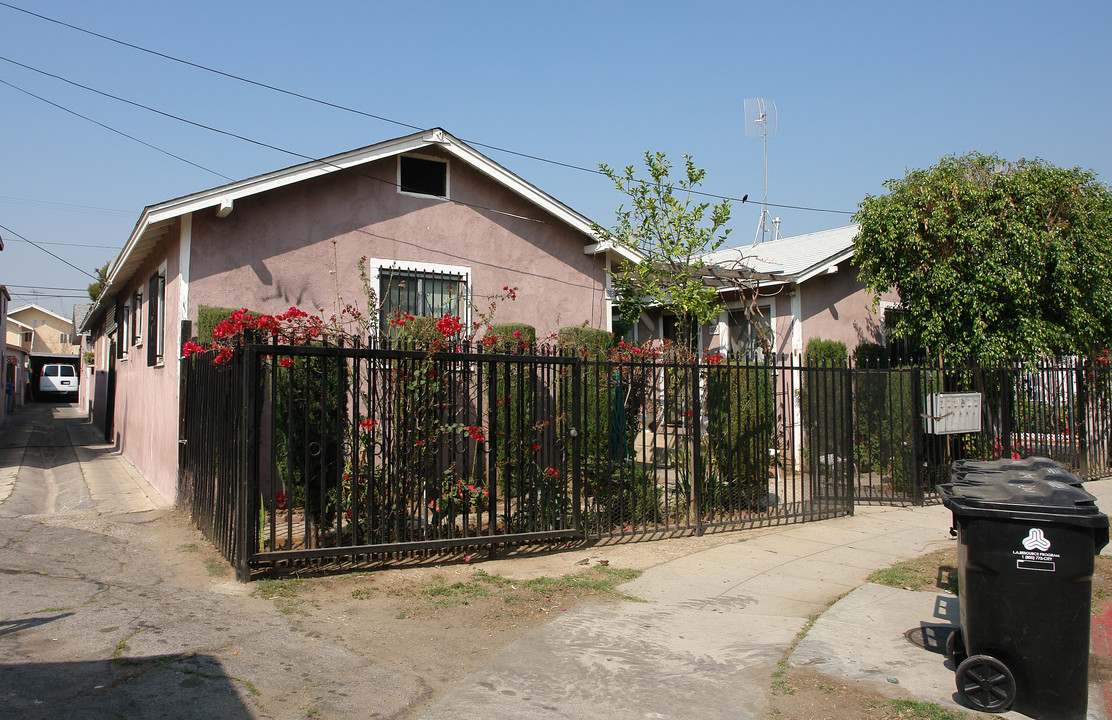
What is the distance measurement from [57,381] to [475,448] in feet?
136

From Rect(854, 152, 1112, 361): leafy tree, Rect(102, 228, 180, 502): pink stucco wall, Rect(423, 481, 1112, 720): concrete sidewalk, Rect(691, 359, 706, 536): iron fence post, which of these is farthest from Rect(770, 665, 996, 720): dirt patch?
Rect(854, 152, 1112, 361): leafy tree

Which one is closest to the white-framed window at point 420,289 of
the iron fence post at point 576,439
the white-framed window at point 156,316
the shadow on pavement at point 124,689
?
the white-framed window at point 156,316

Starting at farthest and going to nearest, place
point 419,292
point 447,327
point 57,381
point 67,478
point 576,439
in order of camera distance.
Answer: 1. point 57,381
2. point 67,478
3. point 419,292
4. point 576,439
5. point 447,327

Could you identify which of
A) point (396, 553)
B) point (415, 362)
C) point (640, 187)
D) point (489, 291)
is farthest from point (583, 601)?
point (640, 187)

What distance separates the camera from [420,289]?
1105 centimetres

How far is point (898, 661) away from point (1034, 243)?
9.56 metres

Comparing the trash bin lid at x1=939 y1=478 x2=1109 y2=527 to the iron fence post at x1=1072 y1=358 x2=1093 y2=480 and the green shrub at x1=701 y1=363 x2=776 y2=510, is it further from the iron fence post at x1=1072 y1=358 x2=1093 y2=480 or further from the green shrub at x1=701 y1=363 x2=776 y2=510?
the iron fence post at x1=1072 y1=358 x2=1093 y2=480

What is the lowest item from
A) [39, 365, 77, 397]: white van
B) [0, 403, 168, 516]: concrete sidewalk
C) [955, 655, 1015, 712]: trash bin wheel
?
[955, 655, 1015, 712]: trash bin wheel

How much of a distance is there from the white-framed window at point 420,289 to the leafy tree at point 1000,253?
6.99 metres

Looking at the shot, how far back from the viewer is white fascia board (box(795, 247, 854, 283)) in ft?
45.2

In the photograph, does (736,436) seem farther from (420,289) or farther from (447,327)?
(420,289)

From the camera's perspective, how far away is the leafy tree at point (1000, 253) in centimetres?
1231

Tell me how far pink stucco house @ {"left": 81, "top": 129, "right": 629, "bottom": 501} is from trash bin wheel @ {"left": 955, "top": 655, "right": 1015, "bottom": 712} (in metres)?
7.77

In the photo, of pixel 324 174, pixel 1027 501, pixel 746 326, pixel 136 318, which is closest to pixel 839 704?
pixel 1027 501
